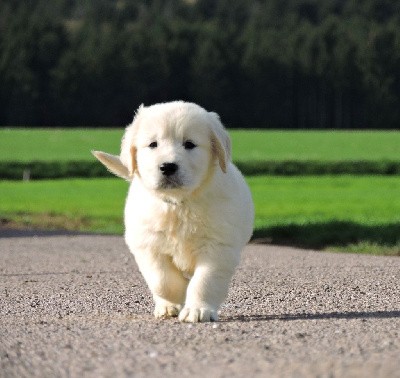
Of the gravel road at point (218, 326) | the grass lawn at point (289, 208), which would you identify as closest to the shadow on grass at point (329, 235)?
the grass lawn at point (289, 208)

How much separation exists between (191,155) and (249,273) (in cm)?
525

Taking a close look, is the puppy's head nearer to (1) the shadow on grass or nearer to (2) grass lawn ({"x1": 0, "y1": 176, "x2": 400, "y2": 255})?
(2) grass lawn ({"x1": 0, "y1": 176, "x2": 400, "y2": 255})

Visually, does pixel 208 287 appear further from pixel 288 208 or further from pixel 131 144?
pixel 288 208

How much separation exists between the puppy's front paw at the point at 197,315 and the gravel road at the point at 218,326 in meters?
0.09

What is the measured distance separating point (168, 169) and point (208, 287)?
34.2 inches

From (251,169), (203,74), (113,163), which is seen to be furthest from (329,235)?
(203,74)

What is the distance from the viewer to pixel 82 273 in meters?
13.0

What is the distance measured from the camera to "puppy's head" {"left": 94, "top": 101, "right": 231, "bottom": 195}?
7352 mm

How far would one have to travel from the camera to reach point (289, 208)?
29.4m

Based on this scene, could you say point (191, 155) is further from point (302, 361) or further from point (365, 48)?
point (365, 48)

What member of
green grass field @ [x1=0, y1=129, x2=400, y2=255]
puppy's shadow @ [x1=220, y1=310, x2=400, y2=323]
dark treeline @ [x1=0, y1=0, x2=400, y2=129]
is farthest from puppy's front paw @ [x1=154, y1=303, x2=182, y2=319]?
dark treeline @ [x1=0, y1=0, x2=400, y2=129]

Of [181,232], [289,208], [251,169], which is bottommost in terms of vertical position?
[251,169]

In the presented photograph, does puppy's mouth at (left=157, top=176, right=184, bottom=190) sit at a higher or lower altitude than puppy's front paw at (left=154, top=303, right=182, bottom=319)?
higher

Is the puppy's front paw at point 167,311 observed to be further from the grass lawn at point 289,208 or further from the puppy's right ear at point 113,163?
the grass lawn at point 289,208
